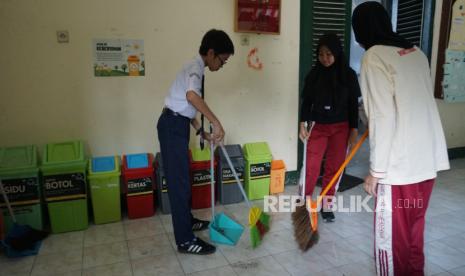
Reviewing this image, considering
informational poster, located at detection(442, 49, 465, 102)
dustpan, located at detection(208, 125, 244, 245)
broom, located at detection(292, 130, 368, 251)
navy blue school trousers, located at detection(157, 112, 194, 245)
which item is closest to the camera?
navy blue school trousers, located at detection(157, 112, 194, 245)

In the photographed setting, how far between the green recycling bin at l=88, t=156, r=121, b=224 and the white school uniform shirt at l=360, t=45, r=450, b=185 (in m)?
1.90

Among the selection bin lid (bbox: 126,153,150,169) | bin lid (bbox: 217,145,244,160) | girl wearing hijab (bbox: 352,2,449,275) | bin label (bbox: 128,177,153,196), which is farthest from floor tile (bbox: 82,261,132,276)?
girl wearing hijab (bbox: 352,2,449,275)

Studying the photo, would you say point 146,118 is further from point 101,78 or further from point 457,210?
point 457,210

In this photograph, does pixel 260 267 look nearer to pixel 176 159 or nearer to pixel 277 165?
pixel 176 159

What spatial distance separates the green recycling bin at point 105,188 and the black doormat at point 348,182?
2.02 meters

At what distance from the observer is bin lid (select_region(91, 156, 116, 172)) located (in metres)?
2.58

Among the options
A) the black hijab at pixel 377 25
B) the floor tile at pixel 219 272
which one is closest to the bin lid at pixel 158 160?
the floor tile at pixel 219 272

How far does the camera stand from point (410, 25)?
4.22 m

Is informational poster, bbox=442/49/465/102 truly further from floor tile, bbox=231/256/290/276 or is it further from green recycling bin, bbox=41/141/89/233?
green recycling bin, bbox=41/141/89/233

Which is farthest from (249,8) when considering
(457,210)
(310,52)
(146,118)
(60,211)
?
(457,210)

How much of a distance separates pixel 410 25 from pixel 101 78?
379 cm

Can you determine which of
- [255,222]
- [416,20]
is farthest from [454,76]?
[255,222]

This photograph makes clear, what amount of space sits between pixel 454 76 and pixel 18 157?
474 centimetres

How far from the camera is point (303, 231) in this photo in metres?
2.21
